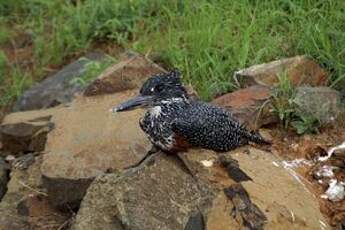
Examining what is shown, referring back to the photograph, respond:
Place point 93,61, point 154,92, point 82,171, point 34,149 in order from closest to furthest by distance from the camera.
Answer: point 154,92 → point 82,171 → point 34,149 → point 93,61

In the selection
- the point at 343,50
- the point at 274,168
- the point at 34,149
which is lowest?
the point at 34,149

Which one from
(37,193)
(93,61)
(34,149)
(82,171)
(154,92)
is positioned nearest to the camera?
(154,92)

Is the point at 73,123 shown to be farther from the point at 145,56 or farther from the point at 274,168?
the point at 274,168

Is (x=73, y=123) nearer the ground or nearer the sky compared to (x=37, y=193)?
nearer the sky

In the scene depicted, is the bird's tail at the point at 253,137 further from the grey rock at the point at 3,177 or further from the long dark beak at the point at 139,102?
the grey rock at the point at 3,177

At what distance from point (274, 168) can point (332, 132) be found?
698 mm

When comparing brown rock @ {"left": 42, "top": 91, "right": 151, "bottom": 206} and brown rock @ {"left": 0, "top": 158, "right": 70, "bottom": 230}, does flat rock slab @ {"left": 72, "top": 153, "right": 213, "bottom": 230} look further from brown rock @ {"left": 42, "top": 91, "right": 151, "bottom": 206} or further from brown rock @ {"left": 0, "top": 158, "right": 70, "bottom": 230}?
brown rock @ {"left": 0, "top": 158, "right": 70, "bottom": 230}

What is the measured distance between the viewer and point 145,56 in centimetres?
507

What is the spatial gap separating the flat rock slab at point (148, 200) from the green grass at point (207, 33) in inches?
52.3

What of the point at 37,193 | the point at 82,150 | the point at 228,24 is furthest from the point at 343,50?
the point at 37,193

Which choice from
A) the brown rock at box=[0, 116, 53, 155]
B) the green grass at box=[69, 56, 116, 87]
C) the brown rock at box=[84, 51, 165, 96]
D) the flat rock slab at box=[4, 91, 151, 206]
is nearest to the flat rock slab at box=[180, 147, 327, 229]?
the flat rock slab at box=[4, 91, 151, 206]

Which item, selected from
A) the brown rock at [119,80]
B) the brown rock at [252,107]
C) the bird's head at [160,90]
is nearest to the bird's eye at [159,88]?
the bird's head at [160,90]

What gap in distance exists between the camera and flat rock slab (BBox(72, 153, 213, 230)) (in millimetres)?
3197

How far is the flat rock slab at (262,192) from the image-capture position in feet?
10.6
